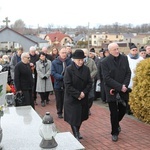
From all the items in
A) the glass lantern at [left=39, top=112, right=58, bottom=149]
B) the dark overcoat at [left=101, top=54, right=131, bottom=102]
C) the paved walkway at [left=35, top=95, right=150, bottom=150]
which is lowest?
the paved walkway at [left=35, top=95, right=150, bottom=150]

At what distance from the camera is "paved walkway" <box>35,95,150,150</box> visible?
550 centimetres

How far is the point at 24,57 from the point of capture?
7.27 metres

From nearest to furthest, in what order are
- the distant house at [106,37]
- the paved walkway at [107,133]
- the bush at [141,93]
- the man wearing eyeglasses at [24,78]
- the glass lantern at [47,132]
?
1. the glass lantern at [47,132]
2. the paved walkway at [107,133]
3. the bush at [141,93]
4. the man wearing eyeglasses at [24,78]
5. the distant house at [106,37]

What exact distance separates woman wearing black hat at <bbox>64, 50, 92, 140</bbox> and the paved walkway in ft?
1.46

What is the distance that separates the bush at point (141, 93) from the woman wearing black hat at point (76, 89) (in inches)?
58.5

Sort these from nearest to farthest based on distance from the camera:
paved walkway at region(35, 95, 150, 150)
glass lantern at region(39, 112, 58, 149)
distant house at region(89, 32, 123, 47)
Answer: glass lantern at region(39, 112, 58, 149) → paved walkway at region(35, 95, 150, 150) → distant house at region(89, 32, 123, 47)

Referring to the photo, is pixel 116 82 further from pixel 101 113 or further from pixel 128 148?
pixel 101 113

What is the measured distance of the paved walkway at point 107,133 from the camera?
550cm

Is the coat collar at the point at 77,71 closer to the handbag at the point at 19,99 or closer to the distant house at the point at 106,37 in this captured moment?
the handbag at the point at 19,99

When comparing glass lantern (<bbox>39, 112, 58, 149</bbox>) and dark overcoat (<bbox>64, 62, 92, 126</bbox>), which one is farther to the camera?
dark overcoat (<bbox>64, 62, 92, 126</bbox>)

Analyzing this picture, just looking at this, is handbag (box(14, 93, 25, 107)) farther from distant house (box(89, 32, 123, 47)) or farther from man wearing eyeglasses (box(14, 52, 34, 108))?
distant house (box(89, 32, 123, 47))

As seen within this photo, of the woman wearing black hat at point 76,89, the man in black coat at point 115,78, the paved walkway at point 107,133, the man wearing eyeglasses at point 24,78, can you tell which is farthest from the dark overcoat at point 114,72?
the man wearing eyeglasses at point 24,78

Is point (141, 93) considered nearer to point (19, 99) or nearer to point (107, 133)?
point (107, 133)

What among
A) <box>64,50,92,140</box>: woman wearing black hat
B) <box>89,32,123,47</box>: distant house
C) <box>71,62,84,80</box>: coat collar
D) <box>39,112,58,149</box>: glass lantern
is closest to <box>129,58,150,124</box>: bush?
<box>64,50,92,140</box>: woman wearing black hat
